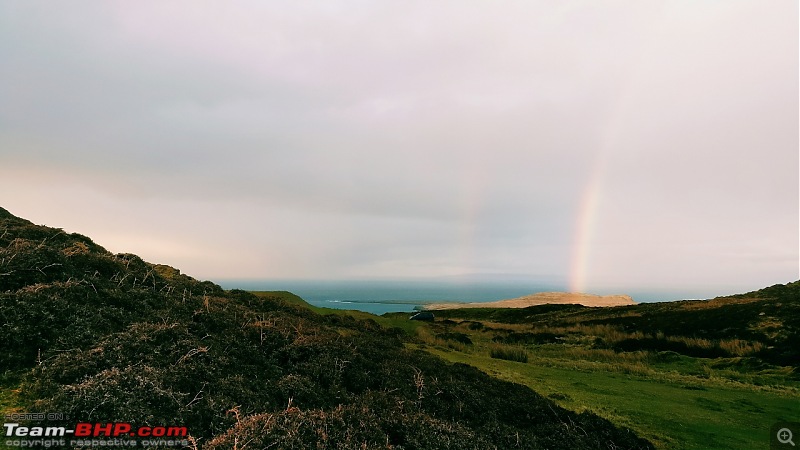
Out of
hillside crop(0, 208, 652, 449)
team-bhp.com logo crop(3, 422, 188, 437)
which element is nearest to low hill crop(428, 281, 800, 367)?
hillside crop(0, 208, 652, 449)

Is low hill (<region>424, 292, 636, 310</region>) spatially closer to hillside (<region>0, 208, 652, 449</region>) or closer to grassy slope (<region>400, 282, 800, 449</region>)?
grassy slope (<region>400, 282, 800, 449</region>)

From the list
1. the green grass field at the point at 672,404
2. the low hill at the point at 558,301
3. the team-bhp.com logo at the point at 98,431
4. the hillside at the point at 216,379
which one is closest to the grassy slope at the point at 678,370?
the green grass field at the point at 672,404

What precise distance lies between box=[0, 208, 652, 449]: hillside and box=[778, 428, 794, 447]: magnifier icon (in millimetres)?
4961

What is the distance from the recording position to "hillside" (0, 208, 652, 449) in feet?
20.5

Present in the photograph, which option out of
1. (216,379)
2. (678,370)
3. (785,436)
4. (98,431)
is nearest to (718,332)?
(678,370)

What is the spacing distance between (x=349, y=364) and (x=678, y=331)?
127 ft

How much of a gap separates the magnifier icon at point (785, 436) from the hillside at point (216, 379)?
16.3 ft

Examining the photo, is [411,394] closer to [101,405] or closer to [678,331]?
[101,405]

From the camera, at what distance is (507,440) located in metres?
8.27

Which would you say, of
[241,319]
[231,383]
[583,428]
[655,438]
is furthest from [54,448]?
[655,438]

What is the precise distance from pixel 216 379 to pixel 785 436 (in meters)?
16.0

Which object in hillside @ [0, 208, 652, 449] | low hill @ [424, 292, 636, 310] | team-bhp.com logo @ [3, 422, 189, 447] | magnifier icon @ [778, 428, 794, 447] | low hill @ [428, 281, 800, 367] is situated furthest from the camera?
low hill @ [424, 292, 636, 310]

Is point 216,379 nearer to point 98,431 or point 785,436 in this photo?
point 98,431

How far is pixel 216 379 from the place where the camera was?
7816mm
